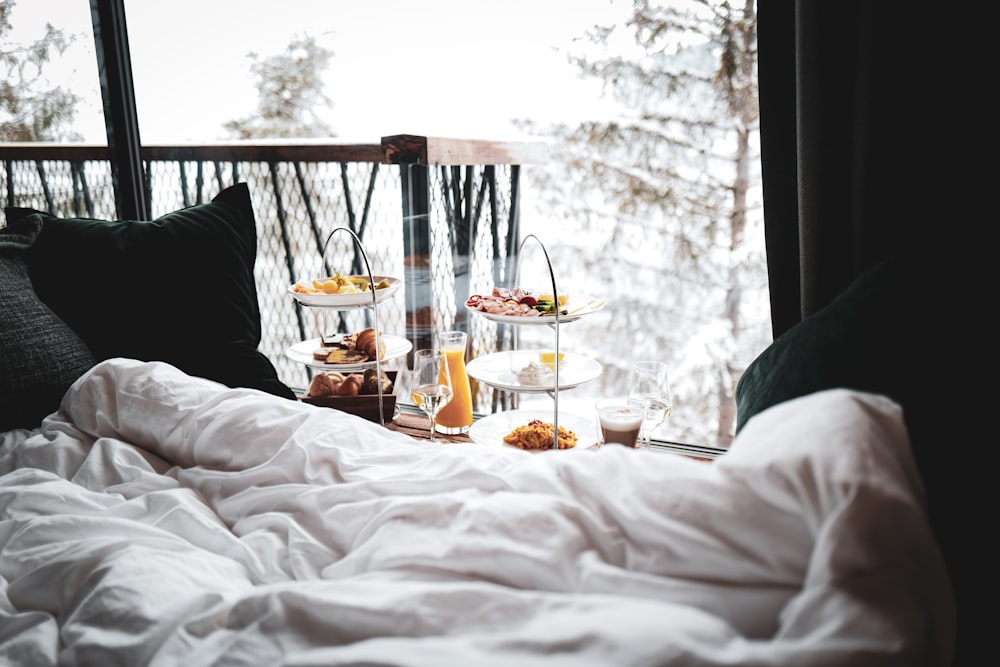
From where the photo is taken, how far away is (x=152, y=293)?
171 cm

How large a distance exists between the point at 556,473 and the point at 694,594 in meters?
→ 0.30

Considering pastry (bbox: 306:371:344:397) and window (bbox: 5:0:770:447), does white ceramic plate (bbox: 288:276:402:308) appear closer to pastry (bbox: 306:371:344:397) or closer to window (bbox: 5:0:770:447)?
pastry (bbox: 306:371:344:397)

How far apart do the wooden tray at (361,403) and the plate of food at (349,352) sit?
0.08 meters

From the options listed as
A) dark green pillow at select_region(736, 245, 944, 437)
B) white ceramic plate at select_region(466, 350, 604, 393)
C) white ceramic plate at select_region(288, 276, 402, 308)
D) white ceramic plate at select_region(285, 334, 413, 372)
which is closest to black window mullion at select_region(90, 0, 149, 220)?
white ceramic plate at select_region(285, 334, 413, 372)

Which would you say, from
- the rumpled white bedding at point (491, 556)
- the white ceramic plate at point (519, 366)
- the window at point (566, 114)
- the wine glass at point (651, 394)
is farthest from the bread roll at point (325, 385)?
the window at point (566, 114)

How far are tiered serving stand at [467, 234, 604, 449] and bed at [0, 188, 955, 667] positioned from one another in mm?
338

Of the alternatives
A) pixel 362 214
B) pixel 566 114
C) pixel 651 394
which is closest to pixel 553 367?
pixel 651 394

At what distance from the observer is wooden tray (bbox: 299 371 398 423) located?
1.72 meters

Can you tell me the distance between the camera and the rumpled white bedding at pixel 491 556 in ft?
1.89

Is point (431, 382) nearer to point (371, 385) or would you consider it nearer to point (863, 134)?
point (371, 385)

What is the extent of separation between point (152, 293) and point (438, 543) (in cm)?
123

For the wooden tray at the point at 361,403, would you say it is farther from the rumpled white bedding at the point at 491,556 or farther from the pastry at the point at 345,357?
the rumpled white bedding at the point at 491,556

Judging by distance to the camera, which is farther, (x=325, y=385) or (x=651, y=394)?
(x=325, y=385)

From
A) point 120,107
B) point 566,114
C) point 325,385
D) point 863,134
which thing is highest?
point 120,107
